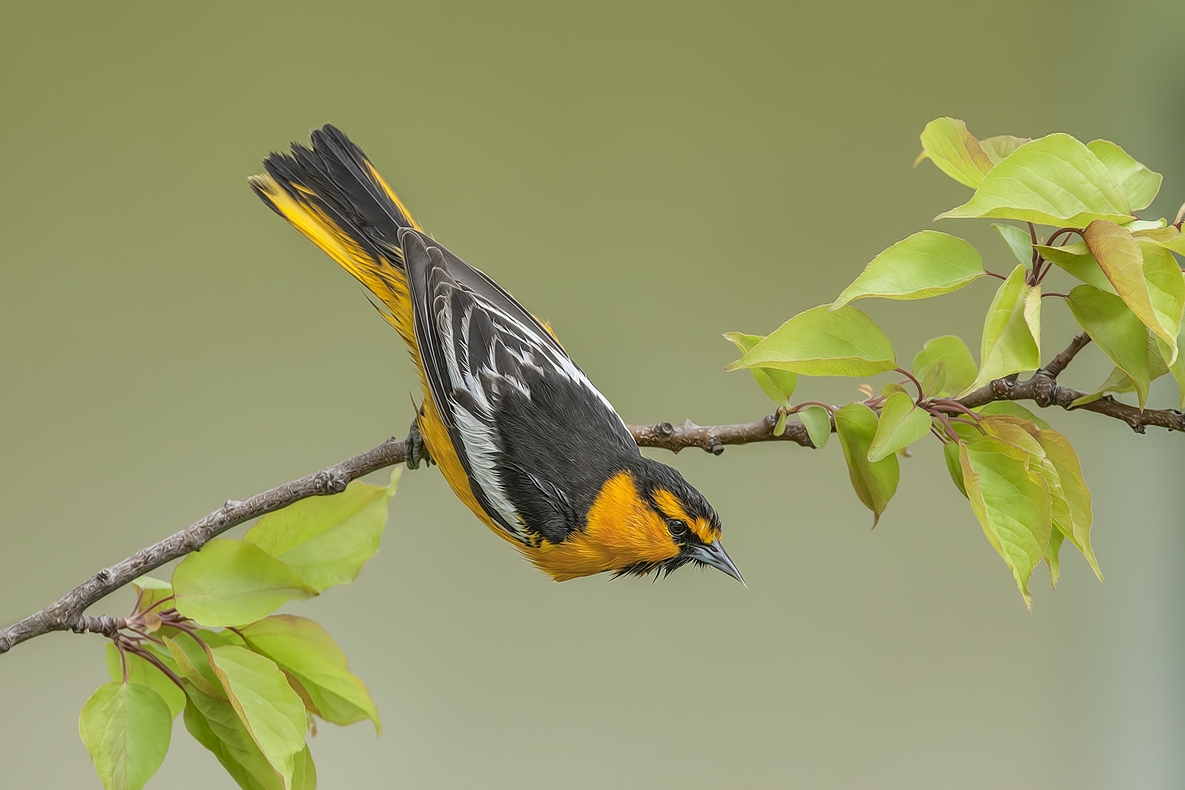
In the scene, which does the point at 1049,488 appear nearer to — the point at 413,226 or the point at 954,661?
the point at 413,226

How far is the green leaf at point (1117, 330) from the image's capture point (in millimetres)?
438

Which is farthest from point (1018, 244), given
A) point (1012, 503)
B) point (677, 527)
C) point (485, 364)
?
point (485, 364)

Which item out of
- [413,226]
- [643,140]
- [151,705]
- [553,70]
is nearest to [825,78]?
[643,140]

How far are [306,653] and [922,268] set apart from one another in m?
0.43

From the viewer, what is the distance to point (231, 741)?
1.73ft

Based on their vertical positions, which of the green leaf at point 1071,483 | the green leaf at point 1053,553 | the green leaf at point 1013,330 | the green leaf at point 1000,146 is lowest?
the green leaf at point 1053,553

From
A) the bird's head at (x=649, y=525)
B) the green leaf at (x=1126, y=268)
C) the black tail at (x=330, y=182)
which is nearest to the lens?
the green leaf at (x=1126, y=268)

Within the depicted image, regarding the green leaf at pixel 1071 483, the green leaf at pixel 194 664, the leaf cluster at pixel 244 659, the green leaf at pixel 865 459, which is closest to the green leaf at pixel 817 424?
the green leaf at pixel 865 459

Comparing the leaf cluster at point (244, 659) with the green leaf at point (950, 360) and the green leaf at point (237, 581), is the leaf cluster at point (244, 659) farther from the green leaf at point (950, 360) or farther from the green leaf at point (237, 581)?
the green leaf at point (950, 360)

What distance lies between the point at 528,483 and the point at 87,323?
2.94 feet

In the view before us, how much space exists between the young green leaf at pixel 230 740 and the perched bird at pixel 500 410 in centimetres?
20

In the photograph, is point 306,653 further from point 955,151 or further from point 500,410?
point 955,151

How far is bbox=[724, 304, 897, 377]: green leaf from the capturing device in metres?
0.44

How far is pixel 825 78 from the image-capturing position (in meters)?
1.42
